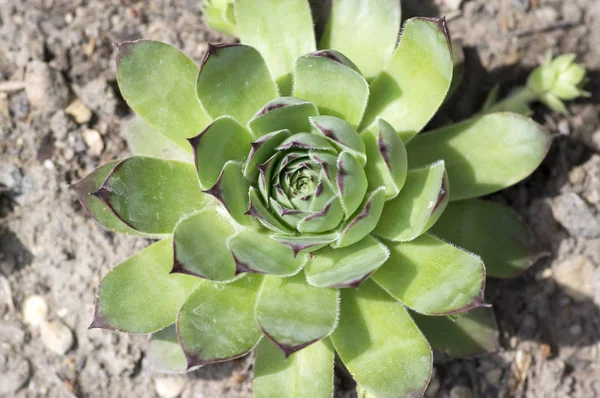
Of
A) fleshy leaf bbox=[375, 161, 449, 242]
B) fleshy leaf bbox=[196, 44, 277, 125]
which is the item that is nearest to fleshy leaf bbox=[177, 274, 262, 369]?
fleshy leaf bbox=[375, 161, 449, 242]

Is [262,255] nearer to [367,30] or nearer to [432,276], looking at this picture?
[432,276]

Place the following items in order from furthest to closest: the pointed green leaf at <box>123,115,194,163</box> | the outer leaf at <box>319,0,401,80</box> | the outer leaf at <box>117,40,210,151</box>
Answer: the pointed green leaf at <box>123,115,194,163</box> < the outer leaf at <box>319,0,401,80</box> < the outer leaf at <box>117,40,210,151</box>

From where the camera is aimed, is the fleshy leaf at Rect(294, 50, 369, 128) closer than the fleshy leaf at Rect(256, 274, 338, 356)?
No

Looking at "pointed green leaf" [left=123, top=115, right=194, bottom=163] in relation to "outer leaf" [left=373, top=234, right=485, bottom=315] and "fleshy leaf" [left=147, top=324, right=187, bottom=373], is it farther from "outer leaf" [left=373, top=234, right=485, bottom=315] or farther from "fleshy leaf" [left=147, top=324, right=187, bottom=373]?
"outer leaf" [left=373, top=234, right=485, bottom=315]

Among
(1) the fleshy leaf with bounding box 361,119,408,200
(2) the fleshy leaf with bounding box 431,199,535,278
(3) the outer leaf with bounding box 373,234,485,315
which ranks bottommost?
(2) the fleshy leaf with bounding box 431,199,535,278

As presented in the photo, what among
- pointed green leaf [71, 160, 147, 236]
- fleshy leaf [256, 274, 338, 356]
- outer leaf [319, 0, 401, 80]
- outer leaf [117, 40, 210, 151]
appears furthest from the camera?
outer leaf [319, 0, 401, 80]

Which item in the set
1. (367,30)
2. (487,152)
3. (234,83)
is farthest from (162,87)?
(487,152)

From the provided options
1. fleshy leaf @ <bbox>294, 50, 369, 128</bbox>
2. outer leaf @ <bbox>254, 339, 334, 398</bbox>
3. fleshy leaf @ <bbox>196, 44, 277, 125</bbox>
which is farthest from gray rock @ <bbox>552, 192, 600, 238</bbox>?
fleshy leaf @ <bbox>196, 44, 277, 125</bbox>

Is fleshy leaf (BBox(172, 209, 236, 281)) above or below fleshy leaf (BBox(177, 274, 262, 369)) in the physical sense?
above
